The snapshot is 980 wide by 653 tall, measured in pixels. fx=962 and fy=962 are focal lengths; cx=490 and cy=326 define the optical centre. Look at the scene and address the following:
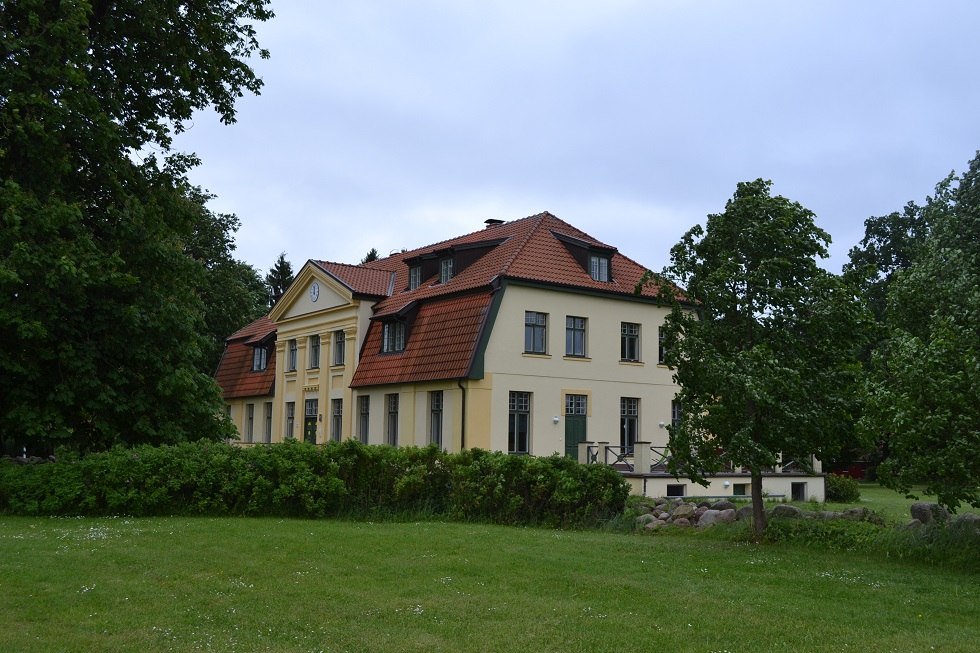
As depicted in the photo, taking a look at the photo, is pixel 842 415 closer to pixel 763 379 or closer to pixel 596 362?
pixel 763 379

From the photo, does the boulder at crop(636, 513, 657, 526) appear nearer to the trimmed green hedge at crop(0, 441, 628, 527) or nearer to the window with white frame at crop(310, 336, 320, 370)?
the trimmed green hedge at crop(0, 441, 628, 527)

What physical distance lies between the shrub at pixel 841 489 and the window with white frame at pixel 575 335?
978 centimetres

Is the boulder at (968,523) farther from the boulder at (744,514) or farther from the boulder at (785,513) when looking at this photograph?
the boulder at (744,514)

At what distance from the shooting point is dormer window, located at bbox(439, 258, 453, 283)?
35.9 meters

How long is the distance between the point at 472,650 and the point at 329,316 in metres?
32.7

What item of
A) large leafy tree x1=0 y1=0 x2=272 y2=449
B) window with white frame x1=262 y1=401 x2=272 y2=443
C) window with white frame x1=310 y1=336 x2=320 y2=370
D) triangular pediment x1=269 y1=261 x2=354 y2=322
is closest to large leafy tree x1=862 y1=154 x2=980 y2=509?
large leafy tree x1=0 y1=0 x2=272 y2=449

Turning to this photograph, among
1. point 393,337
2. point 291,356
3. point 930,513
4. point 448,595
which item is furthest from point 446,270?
Answer: point 448,595

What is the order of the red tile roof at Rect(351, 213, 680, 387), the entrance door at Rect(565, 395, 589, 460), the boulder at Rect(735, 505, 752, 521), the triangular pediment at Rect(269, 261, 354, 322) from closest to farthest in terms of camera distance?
the boulder at Rect(735, 505, 752, 521) → the red tile roof at Rect(351, 213, 680, 387) → the entrance door at Rect(565, 395, 589, 460) → the triangular pediment at Rect(269, 261, 354, 322)

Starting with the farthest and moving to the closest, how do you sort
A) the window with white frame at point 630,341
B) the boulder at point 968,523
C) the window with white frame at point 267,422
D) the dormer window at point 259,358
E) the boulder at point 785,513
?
the dormer window at point 259,358 → the window with white frame at point 267,422 → the window with white frame at point 630,341 → the boulder at point 785,513 → the boulder at point 968,523

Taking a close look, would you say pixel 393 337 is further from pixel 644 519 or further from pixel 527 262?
pixel 644 519

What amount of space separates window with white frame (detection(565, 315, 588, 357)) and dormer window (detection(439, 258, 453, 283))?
4.93 meters

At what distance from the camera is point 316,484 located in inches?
746

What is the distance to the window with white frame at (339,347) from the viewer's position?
3909cm

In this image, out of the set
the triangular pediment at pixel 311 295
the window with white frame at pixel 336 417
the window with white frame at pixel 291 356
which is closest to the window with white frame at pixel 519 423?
the triangular pediment at pixel 311 295
